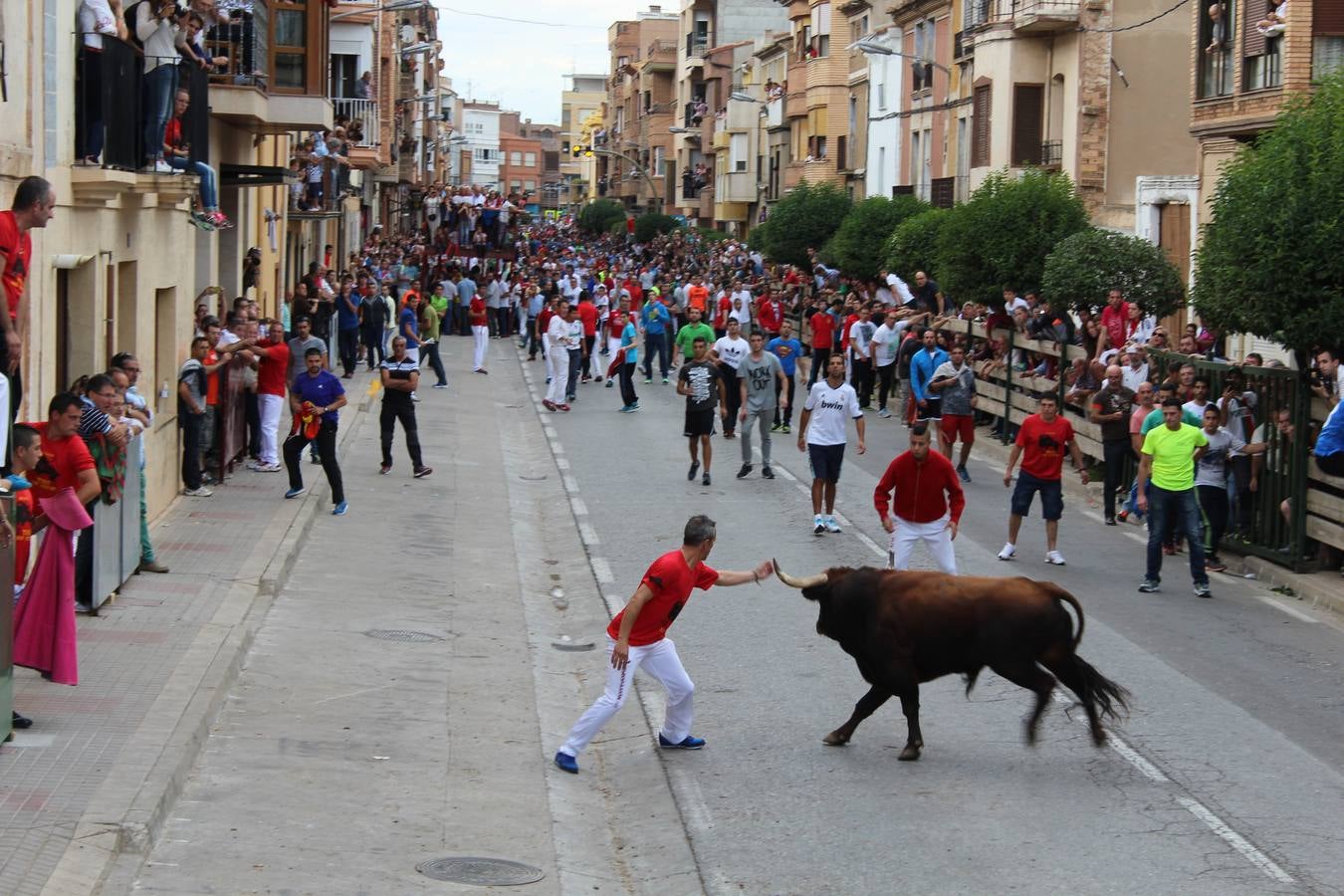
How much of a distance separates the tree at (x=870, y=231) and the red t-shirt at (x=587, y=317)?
28.0 feet

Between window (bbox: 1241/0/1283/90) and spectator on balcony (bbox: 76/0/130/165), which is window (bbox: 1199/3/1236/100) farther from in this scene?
spectator on balcony (bbox: 76/0/130/165)

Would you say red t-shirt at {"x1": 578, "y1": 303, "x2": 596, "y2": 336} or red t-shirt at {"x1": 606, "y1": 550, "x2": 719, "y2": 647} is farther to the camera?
red t-shirt at {"x1": 578, "y1": 303, "x2": 596, "y2": 336}

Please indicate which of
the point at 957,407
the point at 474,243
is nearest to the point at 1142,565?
the point at 957,407

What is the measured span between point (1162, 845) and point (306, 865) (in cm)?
396

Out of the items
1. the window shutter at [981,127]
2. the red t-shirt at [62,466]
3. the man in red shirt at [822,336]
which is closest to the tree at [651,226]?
the window shutter at [981,127]

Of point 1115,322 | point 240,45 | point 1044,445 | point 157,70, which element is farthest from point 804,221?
point 157,70

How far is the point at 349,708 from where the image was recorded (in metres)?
10.9

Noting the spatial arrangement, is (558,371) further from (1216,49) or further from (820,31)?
(820,31)

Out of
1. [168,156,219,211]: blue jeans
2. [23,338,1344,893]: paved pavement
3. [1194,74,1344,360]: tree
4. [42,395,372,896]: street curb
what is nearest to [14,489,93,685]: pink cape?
[42,395,372,896]: street curb

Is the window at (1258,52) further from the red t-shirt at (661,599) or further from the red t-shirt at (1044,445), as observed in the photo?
the red t-shirt at (661,599)

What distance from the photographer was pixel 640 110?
117 m

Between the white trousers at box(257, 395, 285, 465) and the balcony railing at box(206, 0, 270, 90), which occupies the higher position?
the balcony railing at box(206, 0, 270, 90)

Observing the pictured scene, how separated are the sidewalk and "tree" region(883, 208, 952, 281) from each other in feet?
64.6

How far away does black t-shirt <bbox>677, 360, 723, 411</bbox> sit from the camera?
20.5 meters
